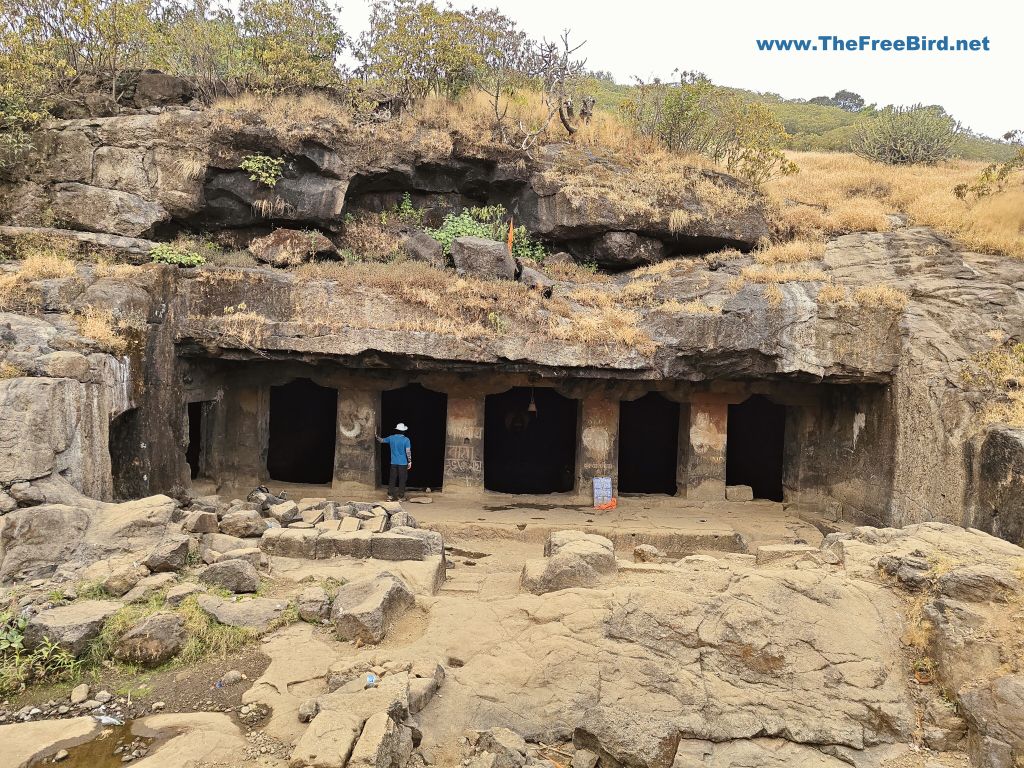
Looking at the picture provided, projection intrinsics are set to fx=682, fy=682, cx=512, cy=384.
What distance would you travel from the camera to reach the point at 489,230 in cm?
1420

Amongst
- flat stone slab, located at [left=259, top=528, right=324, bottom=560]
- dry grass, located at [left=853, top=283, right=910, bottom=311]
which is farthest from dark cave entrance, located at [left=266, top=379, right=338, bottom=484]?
dry grass, located at [left=853, top=283, right=910, bottom=311]

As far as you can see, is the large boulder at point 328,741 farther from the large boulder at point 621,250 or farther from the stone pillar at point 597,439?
the large boulder at point 621,250

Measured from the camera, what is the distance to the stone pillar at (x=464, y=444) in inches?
481

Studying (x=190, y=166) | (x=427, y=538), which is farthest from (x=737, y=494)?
(x=190, y=166)

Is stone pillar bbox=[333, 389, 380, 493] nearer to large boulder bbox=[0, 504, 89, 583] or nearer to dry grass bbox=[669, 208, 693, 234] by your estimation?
large boulder bbox=[0, 504, 89, 583]

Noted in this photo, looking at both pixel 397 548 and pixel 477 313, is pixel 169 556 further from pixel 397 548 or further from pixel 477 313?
pixel 477 313

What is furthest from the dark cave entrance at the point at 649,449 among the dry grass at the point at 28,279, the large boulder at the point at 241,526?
the dry grass at the point at 28,279

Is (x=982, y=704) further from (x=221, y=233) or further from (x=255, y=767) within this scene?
(x=221, y=233)

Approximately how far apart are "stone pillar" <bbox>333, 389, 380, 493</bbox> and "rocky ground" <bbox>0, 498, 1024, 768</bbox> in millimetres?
5193

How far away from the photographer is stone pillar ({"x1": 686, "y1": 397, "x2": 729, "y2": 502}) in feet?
41.0

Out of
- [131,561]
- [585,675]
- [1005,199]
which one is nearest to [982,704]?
[585,675]

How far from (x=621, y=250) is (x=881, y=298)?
15.9 ft

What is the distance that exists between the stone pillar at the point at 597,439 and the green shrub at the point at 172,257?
22.9 feet

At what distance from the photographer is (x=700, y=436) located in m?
12.6
